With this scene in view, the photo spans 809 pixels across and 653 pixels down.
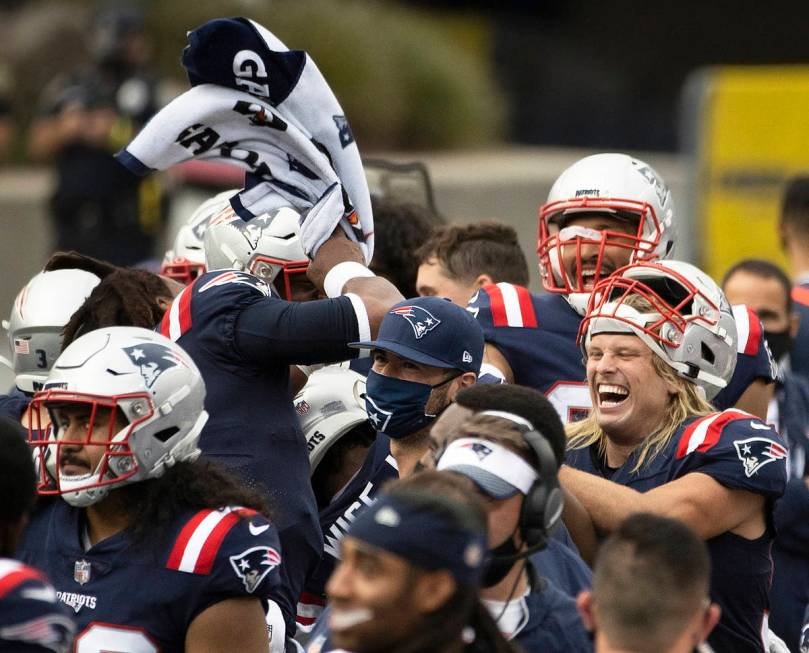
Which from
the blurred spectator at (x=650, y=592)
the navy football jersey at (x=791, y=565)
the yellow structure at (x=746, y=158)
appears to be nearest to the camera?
the blurred spectator at (x=650, y=592)

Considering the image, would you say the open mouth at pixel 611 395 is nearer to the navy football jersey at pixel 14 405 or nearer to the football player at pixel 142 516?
the football player at pixel 142 516

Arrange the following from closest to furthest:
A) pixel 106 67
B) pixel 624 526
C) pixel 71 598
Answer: pixel 624 526, pixel 71 598, pixel 106 67

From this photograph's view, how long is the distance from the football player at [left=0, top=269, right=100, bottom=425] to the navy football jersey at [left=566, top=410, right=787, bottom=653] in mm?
1897

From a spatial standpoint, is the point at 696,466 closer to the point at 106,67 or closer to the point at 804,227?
the point at 804,227

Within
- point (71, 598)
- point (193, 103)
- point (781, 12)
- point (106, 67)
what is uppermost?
point (193, 103)

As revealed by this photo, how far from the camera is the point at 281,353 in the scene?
4.48 metres

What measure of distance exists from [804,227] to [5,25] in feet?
39.6

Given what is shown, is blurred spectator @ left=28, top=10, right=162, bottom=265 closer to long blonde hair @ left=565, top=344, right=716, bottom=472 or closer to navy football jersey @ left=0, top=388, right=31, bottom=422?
navy football jersey @ left=0, top=388, right=31, bottom=422

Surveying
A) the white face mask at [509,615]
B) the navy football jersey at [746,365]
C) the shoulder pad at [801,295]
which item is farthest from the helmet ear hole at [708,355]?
the shoulder pad at [801,295]

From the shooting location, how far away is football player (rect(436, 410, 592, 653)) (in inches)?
143

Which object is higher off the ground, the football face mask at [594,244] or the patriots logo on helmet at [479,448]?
the patriots logo on helmet at [479,448]

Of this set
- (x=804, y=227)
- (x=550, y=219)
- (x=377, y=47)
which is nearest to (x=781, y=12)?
(x=377, y=47)

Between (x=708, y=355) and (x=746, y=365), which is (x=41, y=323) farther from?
(x=746, y=365)

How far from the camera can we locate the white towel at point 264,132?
15.0 ft
